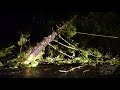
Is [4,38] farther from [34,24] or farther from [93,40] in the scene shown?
[93,40]

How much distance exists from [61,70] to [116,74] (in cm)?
60

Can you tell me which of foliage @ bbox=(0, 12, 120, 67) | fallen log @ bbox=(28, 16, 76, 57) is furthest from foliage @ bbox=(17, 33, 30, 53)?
fallen log @ bbox=(28, 16, 76, 57)

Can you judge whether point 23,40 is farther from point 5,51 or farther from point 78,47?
point 78,47

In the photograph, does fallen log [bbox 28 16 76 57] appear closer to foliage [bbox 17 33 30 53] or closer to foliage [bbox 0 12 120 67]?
foliage [bbox 0 12 120 67]

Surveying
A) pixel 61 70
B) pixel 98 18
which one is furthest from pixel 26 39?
pixel 98 18

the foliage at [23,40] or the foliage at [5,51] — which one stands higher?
the foliage at [23,40]

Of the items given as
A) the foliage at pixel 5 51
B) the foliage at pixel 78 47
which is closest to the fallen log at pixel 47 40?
the foliage at pixel 78 47

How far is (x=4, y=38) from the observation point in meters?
3.25

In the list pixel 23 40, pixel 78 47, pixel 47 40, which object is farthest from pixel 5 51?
pixel 78 47

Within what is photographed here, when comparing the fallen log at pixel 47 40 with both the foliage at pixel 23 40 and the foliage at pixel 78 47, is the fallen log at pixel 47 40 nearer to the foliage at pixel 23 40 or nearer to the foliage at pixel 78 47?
the foliage at pixel 78 47

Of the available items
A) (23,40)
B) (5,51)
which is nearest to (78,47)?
(23,40)

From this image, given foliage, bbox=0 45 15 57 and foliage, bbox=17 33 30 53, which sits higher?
foliage, bbox=17 33 30 53

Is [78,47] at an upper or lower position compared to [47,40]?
lower

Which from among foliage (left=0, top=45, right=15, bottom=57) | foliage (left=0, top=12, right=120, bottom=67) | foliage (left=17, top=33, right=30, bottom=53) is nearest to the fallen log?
foliage (left=0, top=12, right=120, bottom=67)
